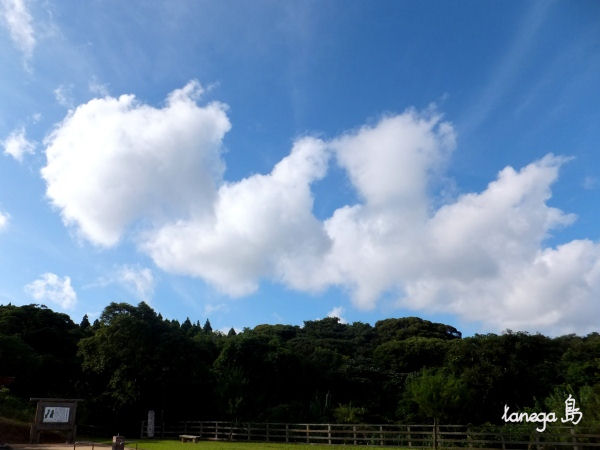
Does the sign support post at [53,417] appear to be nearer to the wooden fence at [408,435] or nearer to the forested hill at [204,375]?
the forested hill at [204,375]

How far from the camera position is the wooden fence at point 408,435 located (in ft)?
66.4

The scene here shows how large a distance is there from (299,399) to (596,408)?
93.5 ft

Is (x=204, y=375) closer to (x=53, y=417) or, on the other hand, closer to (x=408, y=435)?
(x=53, y=417)

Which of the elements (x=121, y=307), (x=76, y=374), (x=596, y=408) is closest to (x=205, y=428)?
(x=121, y=307)

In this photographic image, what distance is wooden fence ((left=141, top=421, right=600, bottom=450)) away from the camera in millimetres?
20234

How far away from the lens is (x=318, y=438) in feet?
87.5

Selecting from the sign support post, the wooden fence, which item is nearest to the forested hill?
the wooden fence

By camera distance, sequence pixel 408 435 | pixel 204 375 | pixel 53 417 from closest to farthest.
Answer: pixel 408 435 < pixel 53 417 < pixel 204 375

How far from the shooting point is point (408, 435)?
80.7 ft

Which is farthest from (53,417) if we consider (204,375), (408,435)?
(408,435)

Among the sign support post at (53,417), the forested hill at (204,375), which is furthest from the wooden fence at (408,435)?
the sign support post at (53,417)

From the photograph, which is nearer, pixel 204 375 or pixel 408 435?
pixel 408 435

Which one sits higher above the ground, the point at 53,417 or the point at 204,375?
the point at 204,375

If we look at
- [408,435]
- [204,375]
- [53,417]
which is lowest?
[408,435]
